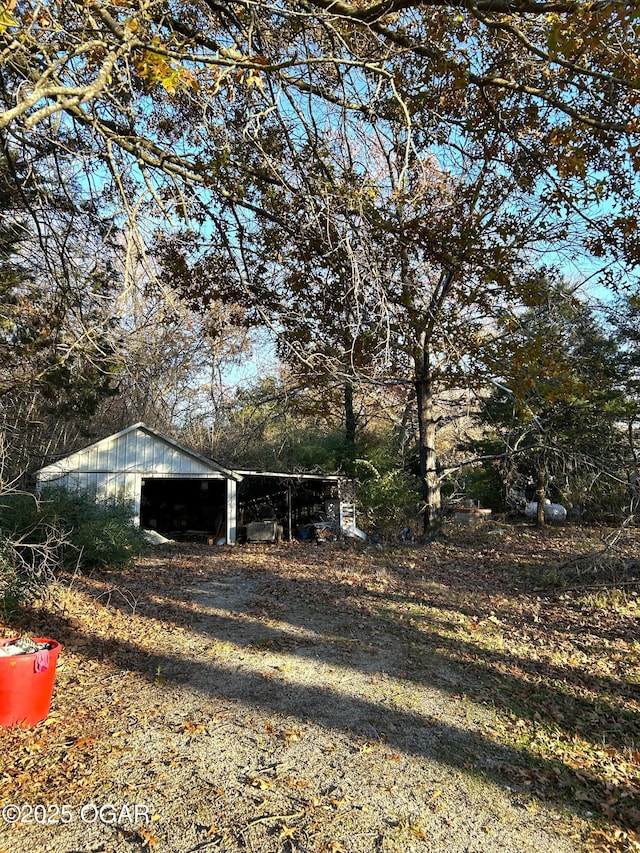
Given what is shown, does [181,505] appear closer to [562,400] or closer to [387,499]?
[387,499]

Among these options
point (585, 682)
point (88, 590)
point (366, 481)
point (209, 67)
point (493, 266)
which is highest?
point (209, 67)

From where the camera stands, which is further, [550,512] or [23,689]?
[550,512]

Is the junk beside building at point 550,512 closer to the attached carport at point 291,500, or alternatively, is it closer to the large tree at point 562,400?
the large tree at point 562,400

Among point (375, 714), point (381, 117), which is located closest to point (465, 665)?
point (375, 714)

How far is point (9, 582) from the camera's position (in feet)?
24.6

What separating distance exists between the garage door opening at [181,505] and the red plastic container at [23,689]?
18491 mm

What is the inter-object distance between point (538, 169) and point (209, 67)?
4.02 metres

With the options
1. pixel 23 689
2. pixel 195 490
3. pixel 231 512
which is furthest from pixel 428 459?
pixel 23 689

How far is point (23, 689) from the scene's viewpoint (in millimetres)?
4816

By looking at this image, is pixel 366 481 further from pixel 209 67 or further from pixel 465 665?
pixel 209 67

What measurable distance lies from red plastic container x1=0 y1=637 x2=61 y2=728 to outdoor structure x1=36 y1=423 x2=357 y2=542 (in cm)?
1246

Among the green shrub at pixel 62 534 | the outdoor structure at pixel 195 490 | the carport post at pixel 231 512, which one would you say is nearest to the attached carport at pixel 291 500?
the outdoor structure at pixel 195 490

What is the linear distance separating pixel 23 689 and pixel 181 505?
68.2 feet

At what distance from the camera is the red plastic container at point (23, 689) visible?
4703mm
